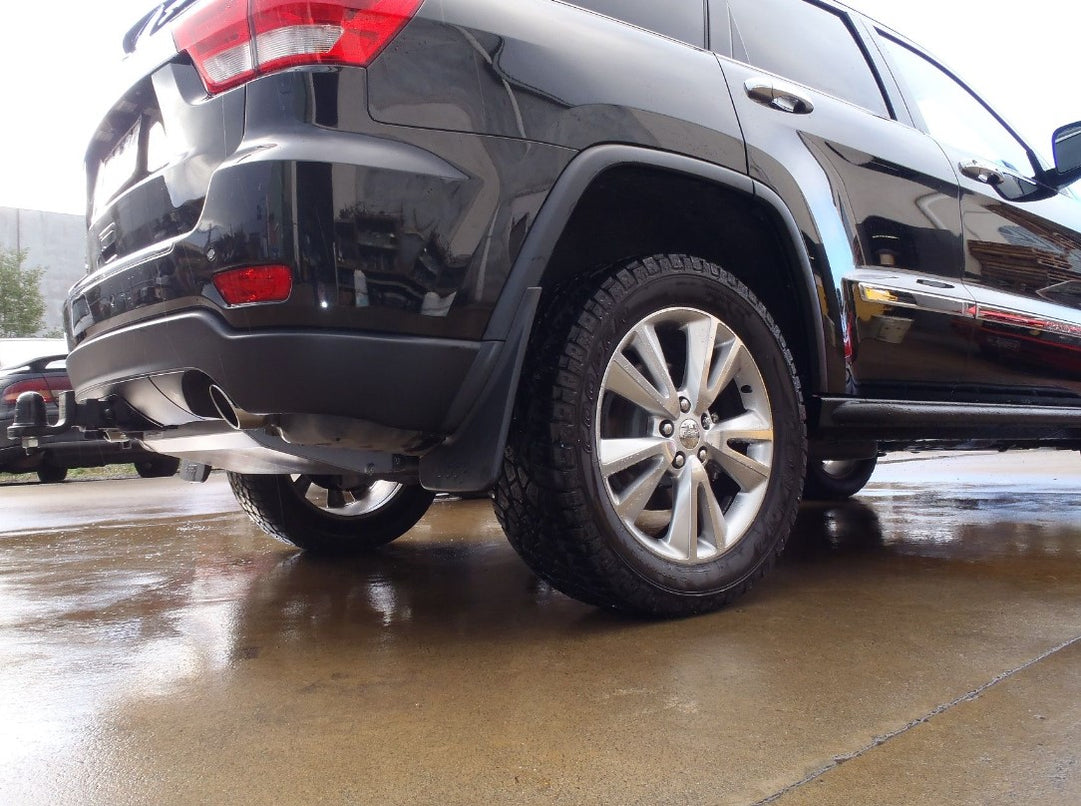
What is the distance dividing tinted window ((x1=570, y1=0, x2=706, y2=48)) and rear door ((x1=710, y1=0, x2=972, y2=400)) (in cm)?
6

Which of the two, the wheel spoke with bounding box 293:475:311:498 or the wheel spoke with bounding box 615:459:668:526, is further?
the wheel spoke with bounding box 293:475:311:498

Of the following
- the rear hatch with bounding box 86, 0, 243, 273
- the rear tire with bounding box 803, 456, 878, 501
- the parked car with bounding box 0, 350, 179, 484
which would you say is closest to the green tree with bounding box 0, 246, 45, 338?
the parked car with bounding box 0, 350, 179, 484

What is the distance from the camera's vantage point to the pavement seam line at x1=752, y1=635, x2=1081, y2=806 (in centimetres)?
127

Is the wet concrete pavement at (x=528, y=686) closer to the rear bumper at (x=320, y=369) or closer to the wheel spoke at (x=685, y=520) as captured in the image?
the wheel spoke at (x=685, y=520)

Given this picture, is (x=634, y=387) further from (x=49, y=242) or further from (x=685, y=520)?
(x=49, y=242)

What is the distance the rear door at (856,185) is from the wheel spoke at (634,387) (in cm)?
64

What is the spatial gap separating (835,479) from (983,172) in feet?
7.92

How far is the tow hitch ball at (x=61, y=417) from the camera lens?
98.3 inches

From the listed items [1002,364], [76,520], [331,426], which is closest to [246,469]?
[331,426]

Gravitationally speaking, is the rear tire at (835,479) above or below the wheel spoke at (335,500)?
below

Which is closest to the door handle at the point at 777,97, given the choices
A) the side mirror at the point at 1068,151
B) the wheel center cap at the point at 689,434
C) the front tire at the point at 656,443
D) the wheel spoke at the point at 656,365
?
the front tire at the point at 656,443

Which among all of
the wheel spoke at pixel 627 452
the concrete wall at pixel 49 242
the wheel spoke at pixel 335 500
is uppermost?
the concrete wall at pixel 49 242

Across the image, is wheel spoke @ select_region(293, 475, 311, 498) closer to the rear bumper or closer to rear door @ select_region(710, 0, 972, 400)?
the rear bumper

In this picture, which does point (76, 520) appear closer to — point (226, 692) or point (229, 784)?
point (226, 692)
